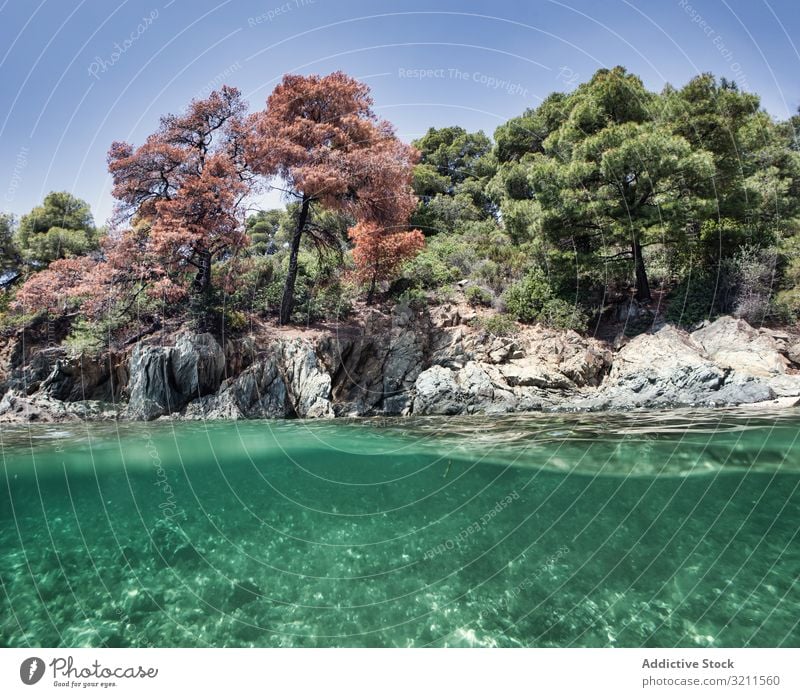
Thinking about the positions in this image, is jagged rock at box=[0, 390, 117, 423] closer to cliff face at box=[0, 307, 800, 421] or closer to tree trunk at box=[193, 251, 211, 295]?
cliff face at box=[0, 307, 800, 421]

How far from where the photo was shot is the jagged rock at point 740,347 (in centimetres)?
1318

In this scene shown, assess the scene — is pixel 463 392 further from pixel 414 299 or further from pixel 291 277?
pixel 291 277

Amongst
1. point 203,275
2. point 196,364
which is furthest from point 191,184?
Result: point 196,364

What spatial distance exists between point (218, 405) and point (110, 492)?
744 centimetres

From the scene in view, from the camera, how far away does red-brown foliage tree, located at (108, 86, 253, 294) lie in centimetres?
1609

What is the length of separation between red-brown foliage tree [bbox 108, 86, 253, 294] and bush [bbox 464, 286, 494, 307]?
34.8 ft

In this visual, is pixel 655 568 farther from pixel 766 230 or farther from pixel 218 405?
pixel 766 230

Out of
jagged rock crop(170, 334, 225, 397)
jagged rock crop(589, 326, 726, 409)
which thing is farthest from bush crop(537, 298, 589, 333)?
jagged rock crop(170, 334, 225, 397)

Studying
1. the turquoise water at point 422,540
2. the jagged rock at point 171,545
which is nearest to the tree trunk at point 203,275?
the turquoise water at point 422,540

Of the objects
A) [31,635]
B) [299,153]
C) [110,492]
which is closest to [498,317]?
[299,153]

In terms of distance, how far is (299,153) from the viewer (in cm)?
1734

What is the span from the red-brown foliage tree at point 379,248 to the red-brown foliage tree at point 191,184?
5.11m

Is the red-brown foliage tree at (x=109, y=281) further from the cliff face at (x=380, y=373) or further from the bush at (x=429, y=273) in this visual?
the bush at (x=429, y=273)

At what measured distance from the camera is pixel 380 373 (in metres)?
16.6
